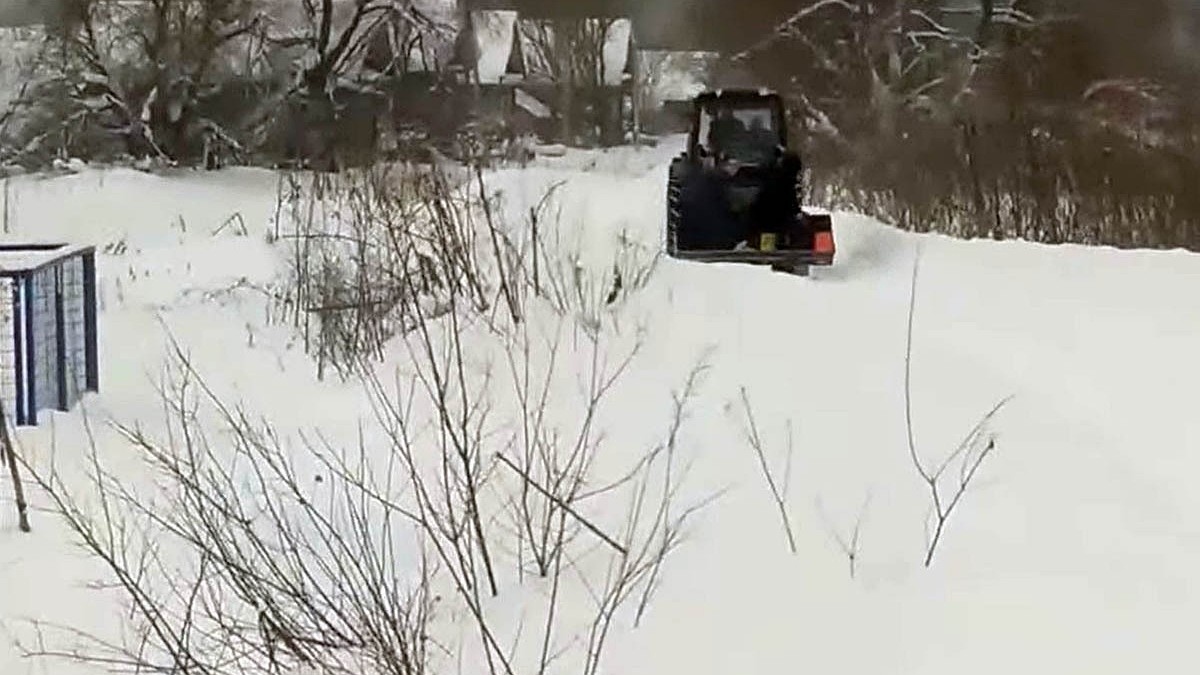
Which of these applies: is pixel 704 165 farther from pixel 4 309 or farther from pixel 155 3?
pixel 155 3

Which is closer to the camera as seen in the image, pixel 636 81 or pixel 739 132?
pixel 739 132

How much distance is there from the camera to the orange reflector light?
27.8ft

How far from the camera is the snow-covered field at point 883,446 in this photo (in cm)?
288

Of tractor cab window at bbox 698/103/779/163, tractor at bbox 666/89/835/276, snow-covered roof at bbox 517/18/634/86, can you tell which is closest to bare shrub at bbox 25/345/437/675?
tractor at bbox 666/89/835/276

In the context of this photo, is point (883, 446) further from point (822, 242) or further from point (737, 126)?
point (737, 126)

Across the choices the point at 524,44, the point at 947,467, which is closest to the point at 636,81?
the point at 524,44

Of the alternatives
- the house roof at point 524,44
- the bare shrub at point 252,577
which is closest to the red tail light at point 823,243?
the bare shrub at point 252,577

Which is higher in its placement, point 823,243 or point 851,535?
point 823,243

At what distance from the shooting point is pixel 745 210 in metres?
8.91

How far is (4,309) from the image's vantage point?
21.9 feet

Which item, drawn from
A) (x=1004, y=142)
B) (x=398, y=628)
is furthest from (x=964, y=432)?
(x=1004, y=142)

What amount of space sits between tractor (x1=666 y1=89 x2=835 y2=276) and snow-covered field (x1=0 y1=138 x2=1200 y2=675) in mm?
295

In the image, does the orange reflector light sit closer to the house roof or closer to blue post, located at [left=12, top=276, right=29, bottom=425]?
blue post, located at [left=12, top=276, right=29, bottom=425]

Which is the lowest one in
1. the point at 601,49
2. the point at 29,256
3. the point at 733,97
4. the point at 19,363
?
the point at 19,363
